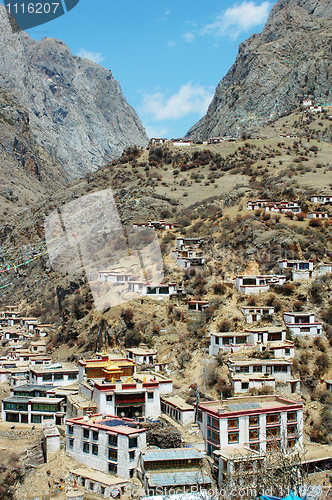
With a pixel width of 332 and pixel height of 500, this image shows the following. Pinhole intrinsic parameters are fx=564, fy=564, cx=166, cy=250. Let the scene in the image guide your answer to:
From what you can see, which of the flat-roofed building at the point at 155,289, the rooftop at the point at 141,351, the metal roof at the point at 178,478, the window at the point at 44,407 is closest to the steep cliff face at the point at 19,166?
the flat-roofed building at the point at 155,289

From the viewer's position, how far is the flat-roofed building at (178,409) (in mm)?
23359

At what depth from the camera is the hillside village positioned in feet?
68.0

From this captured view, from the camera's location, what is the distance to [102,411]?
78.1 feet

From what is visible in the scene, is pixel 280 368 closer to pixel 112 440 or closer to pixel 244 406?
pixel 244 406

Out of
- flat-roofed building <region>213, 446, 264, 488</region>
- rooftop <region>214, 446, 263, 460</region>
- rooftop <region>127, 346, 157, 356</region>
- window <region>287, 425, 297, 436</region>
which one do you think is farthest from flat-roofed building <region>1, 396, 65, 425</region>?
window <region>287, 425, 297, 436</region>

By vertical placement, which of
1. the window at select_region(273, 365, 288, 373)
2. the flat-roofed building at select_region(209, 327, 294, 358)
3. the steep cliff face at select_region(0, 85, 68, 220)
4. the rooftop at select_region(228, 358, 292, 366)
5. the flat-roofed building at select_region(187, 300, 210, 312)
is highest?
the steep cliff face at select_region(0, 85, 68, 220)

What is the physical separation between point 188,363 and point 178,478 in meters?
9.28

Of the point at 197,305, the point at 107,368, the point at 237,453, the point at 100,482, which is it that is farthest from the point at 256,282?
the point at 100,482

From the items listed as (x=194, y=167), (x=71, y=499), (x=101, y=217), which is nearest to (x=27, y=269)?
(x=101, y=217)

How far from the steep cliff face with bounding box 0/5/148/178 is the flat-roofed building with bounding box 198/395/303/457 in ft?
381

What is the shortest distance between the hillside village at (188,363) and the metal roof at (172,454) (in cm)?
7

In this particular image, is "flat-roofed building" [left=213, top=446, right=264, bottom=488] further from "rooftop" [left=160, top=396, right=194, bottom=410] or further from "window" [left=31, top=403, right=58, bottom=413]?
"window" [left=31, top=403, right=58, bottom=413]

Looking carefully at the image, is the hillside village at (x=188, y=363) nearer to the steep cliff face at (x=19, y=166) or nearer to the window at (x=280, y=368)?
the window at (x=280, y=368)

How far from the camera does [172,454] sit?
20469 millimetres
